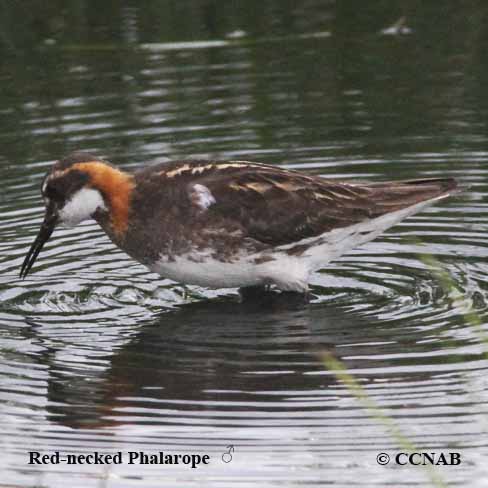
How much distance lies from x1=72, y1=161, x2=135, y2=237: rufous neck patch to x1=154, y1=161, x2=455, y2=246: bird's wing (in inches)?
16.3

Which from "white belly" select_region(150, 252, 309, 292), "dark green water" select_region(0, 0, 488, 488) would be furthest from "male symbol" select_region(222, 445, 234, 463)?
"white belly" select_region(150, 252, 309, 292)

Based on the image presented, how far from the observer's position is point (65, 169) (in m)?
12.5

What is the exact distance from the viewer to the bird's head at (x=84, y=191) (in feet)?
41.0

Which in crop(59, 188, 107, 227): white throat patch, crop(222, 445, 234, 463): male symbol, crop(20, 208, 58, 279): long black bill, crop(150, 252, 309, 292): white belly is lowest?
crop(222, 445, 234, 463): male symbol

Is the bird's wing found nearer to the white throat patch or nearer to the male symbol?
the white throat patch

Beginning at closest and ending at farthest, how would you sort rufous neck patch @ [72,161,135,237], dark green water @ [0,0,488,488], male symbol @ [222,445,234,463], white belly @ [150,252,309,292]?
male symbol @ [222,445,234,463]
dark green water @ [0,0,488,488]
white belly @ [150,252,309,292]
rufous neck patch @ [72,161,135,237]

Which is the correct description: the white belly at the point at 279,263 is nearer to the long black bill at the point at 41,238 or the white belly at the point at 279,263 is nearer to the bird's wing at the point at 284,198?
the bird's wing at the point at 284,198

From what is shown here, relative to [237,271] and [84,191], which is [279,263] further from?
[84,191]

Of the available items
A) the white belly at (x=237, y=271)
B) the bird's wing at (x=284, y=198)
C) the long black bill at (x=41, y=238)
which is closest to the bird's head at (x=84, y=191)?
the long black bill at (x=41, y=238)

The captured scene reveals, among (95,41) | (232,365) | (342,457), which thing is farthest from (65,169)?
(95,41)

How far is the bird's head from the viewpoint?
12.5m

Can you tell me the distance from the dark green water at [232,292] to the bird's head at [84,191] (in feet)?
2.38

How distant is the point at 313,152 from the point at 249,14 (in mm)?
5340

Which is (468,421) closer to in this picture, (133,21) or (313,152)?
(313,152)
